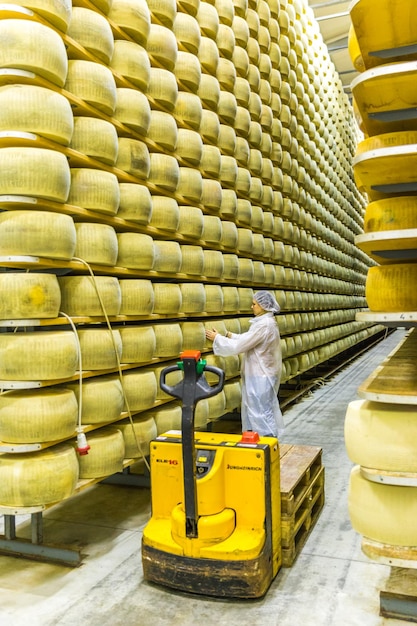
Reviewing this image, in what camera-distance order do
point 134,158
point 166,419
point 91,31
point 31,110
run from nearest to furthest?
1. point 31,110
2. point 91,31
3. point 134,158
4. point 166,419

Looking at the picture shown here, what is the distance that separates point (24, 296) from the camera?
3.04 meters

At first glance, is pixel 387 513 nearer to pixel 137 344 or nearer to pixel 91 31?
pixel 137 344

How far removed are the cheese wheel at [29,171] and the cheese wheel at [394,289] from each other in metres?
1.77

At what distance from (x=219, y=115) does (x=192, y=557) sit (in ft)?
14.4

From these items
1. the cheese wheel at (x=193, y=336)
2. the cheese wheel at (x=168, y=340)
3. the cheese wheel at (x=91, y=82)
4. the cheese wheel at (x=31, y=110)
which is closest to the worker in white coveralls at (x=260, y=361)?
the cheese wheel at (x=193, y=336)

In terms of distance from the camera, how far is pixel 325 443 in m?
5.69

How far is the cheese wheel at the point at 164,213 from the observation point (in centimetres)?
434

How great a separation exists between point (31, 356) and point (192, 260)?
213cm

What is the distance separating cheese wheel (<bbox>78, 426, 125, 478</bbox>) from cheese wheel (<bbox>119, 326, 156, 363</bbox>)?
1.73 feet

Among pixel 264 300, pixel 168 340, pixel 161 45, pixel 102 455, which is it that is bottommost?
pixel 102 455

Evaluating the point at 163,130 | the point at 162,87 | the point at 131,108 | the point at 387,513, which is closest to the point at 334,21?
the point at 162,87

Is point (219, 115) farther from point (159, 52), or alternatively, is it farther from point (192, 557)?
point (192, 557)

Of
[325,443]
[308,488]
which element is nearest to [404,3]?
[308,488]

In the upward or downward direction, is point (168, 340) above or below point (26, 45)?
below
